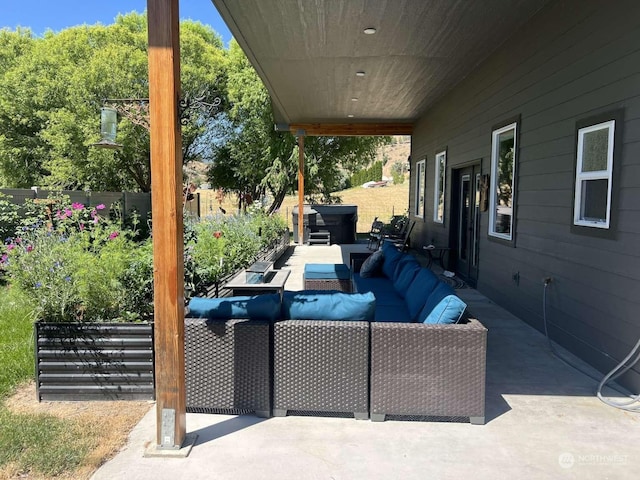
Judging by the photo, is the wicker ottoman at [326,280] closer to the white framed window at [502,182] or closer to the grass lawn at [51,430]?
the white framed window at [502,182]

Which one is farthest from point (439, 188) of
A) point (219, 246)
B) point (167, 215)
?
point (167, 215)

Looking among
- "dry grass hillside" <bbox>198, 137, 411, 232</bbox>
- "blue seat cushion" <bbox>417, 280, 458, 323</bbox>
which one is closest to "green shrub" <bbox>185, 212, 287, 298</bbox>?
"blue seat cushion" <bbox>417, 280, 458, 323</bbox>

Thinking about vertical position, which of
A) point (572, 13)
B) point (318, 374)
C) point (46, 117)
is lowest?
point (318, 374)

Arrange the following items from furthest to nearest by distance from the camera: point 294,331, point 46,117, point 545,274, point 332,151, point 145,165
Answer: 1. point 332,151
2. point 145,165
3. point 46,117
4. point 545,274
5. point 294,331

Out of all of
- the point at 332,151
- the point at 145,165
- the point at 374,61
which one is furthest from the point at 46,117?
the point at 374,61

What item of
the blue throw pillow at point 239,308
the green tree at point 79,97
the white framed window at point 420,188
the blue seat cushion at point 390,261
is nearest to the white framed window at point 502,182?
the blue seat cushion at point 390,261

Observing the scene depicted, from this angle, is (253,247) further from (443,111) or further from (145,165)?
(145,165)

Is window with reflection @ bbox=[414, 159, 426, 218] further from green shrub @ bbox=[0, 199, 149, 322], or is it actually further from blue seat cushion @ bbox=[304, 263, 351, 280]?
green shrub @ bbox=[0, 199, 149, 322]

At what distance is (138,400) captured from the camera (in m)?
2.96

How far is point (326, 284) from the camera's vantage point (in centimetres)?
525

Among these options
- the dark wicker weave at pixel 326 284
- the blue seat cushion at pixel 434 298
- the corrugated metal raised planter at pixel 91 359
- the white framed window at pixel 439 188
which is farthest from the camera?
the white framed window at pixel 439 188

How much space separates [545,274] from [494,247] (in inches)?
55.4

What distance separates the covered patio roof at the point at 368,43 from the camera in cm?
453

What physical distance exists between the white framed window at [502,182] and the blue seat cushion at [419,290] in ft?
6.24
